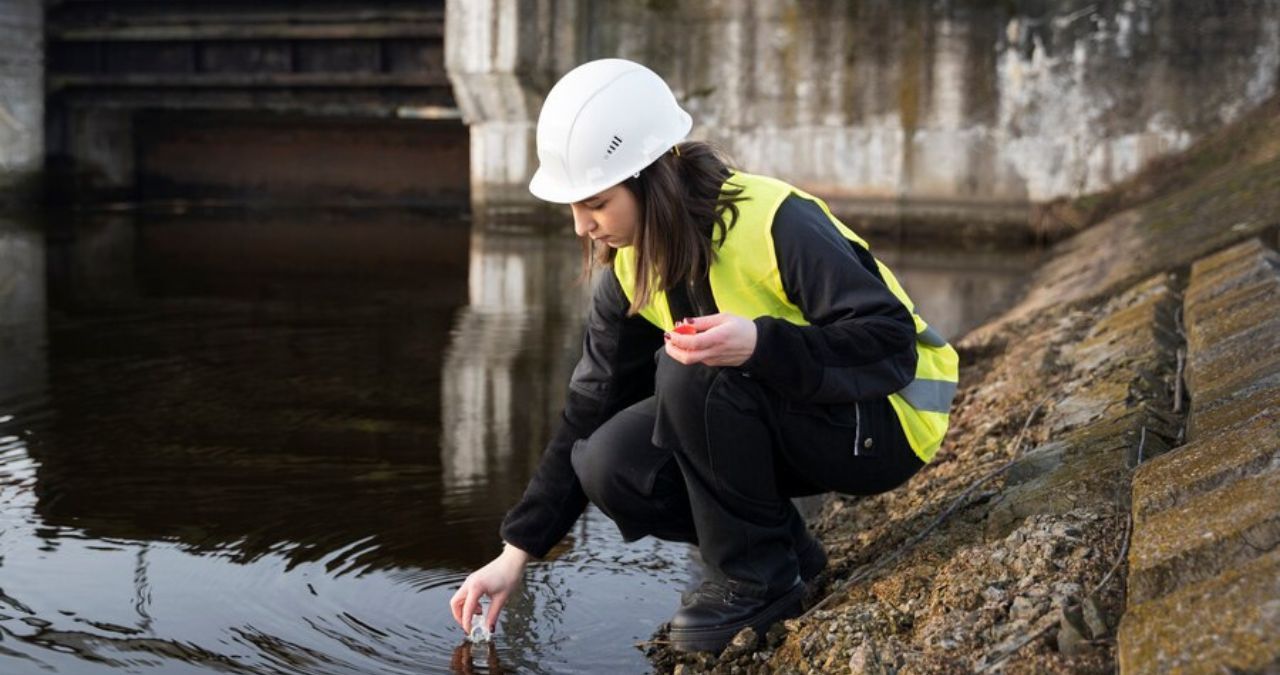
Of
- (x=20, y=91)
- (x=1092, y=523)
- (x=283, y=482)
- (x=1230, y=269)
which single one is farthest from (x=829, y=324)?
(x=20, y=91)

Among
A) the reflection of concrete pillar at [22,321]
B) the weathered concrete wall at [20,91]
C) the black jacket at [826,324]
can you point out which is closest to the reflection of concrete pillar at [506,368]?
the reflection of concrete pillar at [22,321]

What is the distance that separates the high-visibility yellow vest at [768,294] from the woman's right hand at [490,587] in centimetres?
52

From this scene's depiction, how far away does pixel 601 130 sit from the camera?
262cm

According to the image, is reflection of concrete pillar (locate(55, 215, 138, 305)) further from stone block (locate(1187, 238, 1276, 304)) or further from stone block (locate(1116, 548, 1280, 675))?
stone block (locate(1116, 548, 1280, 675))

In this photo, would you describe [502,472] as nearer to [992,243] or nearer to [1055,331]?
[1055,331]

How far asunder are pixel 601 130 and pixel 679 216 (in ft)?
0.64

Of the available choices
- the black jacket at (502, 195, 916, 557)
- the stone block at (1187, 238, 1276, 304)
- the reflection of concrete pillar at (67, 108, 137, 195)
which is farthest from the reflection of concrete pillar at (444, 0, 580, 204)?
the black jacket at (502, 195, 916, 557)

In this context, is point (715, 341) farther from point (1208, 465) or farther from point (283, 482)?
point (283, 482)

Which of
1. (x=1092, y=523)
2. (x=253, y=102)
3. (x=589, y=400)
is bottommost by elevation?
(x=1092, y=523)

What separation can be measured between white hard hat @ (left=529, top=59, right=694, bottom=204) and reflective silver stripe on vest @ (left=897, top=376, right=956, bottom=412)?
0.60 metres

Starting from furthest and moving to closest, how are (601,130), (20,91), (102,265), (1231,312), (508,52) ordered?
1. (20,91)
2. (508,52)
3. (102,265)
4. (1231,312)
5. (601,130)

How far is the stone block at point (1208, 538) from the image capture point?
6.68ft

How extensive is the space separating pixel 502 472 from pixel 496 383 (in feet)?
5.06

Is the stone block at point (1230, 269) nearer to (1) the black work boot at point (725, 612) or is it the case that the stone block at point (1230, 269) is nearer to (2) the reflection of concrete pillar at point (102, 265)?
(1) the black work boot at point (725, 612)
